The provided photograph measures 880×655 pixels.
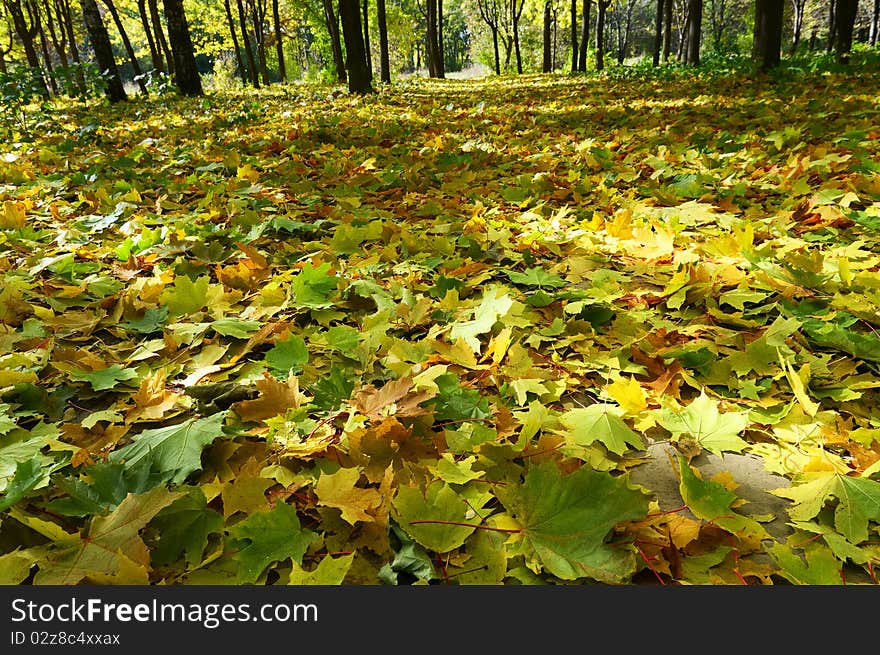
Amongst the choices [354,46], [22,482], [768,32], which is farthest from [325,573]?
[768,32]

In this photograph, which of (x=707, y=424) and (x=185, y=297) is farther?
(x=185, y=297)

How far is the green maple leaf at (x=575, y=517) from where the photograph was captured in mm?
918

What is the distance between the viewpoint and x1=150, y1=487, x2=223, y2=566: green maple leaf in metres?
0.99

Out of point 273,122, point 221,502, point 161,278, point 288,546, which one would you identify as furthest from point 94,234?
point 273,122

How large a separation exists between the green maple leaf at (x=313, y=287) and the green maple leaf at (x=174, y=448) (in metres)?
0.72

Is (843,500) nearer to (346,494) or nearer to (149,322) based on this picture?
(346,494)

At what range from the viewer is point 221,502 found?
3.71 ft

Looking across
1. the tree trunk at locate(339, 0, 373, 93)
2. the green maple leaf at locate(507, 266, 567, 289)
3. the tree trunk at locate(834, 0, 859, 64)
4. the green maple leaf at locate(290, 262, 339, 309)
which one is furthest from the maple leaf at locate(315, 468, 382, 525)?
the tree trunk at locate(834, 0, 859, 64)

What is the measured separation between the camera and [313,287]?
77.7 inches

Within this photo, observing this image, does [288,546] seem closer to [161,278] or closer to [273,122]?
[161,278]

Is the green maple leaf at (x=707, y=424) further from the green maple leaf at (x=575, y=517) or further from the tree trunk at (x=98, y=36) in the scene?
the tree trunk at (x=98, y=36)

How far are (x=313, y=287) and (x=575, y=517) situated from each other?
1.31m

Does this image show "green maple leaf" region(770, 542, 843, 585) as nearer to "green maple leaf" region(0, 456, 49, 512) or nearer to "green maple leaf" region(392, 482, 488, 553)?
"green maple leaf" region(392, 482, 488, 553)

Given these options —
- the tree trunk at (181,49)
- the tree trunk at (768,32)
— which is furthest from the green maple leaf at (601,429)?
the tree trunk at (181,49)
